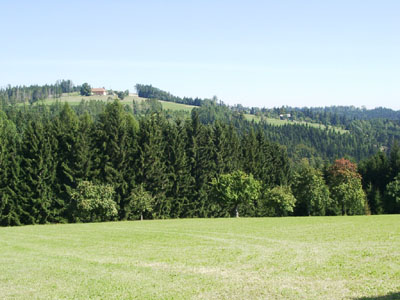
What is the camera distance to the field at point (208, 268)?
59.3 ft

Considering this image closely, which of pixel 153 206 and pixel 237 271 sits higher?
pixel 237 271

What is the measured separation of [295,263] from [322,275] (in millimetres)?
3954

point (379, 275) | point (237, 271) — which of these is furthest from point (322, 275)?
point (237, 271)

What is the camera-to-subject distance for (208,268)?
938 inches

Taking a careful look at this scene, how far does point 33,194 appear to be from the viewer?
6738 centimetres

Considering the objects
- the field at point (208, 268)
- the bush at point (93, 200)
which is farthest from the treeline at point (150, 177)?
the field at point (208, 268)

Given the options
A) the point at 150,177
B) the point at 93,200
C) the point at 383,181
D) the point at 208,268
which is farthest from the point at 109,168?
the point at 383,181

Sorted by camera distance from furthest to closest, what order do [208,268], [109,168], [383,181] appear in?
[383,181] < [109,168] < [208,268]

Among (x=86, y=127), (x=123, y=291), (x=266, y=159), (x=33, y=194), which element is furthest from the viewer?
(x=266, y=159)

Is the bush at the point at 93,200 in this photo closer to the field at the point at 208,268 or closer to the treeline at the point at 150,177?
the treeline at the point at 150,177

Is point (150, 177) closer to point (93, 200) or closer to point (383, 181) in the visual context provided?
point (93, 200)

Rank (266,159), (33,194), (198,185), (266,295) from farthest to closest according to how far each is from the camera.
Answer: (266,159) → (198,185) → (33,194) → (266,295)

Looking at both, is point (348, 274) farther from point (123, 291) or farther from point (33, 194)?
point (33, 194)

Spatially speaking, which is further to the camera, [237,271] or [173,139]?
[173,139]
